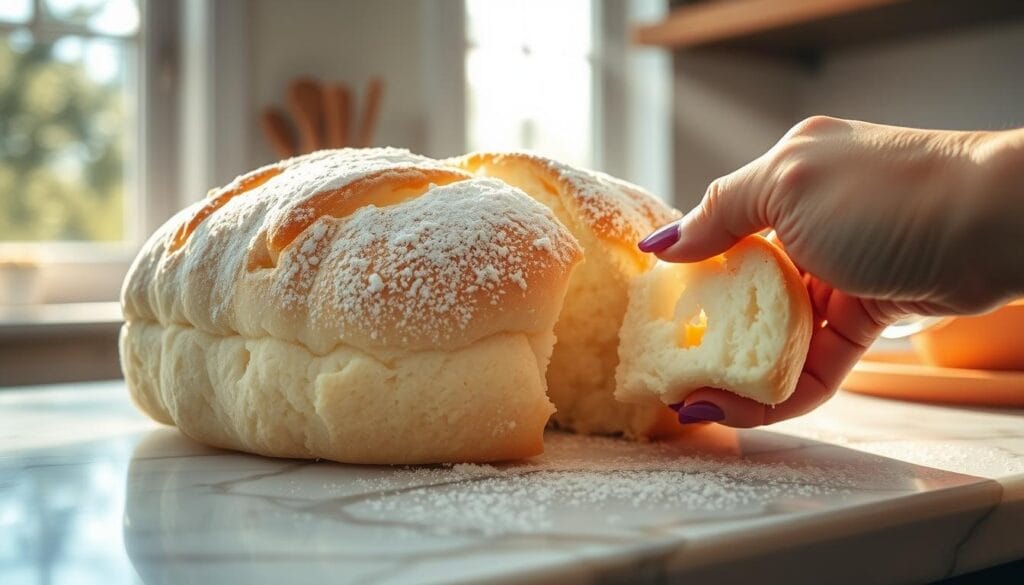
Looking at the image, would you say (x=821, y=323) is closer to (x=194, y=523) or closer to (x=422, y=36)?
(x=194, y=523)

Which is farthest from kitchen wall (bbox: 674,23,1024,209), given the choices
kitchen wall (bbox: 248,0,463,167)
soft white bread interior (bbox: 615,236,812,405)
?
soft white bread interior (bbox: 615,236,812,405)

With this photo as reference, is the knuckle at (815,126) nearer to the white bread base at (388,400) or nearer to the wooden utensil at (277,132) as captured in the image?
the white bread base at (388,400)

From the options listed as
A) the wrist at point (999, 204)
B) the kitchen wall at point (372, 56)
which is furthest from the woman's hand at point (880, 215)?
the kitchen wall at point (372, 56)

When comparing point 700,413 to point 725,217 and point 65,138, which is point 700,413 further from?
point 65,138

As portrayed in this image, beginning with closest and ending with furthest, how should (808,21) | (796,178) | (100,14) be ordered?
1. (796,178)
2. (100,14)
3. (808,21)

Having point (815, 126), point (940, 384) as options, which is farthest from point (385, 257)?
point (940, 384)

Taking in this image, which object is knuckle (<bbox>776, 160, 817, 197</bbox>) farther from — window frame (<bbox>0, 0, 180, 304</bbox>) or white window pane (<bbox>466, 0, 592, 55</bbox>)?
white window pane (<bbox>466, 0, 592, 55</bbox>)

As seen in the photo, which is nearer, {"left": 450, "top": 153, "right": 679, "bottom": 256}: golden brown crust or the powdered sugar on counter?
the powdered sugar on counter
